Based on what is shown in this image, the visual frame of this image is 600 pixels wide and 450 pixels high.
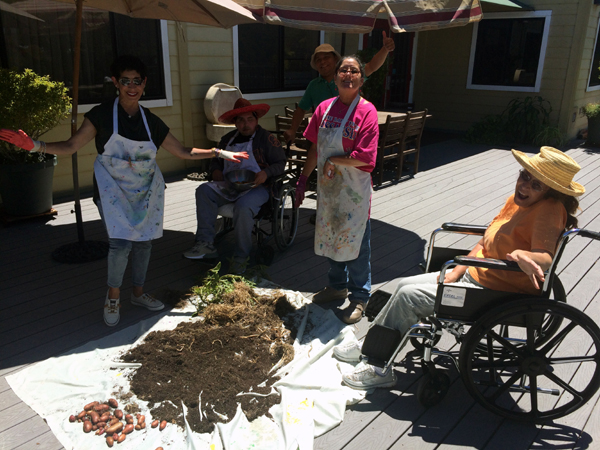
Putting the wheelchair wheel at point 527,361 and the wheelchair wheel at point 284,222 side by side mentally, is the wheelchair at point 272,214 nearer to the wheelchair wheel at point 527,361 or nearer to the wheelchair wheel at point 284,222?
the wheelchair wheel at point 284,222

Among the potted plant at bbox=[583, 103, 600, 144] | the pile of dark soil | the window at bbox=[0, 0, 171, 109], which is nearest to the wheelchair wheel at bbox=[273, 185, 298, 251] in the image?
the pile of dark soil

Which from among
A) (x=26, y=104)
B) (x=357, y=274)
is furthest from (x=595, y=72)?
(x=26, y=104)

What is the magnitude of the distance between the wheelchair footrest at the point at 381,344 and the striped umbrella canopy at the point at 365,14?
2046 mm

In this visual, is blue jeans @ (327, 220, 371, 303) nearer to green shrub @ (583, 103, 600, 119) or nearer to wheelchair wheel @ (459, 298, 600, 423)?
wheelchair wheel @ (459, 298, 600, 423)

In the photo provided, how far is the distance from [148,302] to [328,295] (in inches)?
46.5

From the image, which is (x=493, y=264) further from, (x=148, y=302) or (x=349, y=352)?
(x=148, y=302)

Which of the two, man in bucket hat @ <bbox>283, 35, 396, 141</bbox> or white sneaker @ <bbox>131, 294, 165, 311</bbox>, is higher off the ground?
man in bucket hat @ <bbox>283, 35, 396, 141</bbox>

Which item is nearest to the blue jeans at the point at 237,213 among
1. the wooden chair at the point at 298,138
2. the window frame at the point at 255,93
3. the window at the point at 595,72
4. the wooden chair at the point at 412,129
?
the wooden chair at the point at 298,138

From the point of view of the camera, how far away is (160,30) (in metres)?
6.07

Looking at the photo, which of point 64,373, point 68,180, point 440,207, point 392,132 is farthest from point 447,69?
point 64,373

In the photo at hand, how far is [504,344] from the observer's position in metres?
2.17

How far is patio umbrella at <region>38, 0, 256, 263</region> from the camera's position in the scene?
3.60 metres

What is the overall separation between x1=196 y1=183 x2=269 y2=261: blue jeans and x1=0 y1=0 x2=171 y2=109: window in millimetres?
2513

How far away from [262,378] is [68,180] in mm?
4115
